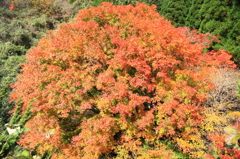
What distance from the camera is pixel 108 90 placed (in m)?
9.61

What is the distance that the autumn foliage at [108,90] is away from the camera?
9.41 metres

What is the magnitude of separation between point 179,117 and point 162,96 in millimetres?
1818

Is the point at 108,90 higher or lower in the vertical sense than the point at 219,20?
lower

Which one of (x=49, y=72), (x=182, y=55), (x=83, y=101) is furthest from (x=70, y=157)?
(x=182, y=55)

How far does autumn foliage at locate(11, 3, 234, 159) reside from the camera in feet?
30.9

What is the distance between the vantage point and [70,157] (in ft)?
33.3

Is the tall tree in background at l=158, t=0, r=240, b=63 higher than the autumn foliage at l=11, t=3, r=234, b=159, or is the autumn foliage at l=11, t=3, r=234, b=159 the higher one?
the tall tree in background at l=158, t=0, r=240, b=63

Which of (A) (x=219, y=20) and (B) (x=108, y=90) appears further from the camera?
(A) (x=219, y=20)

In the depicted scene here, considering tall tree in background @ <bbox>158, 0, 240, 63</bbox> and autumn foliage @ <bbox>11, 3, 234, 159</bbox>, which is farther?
tall tree in background @ <bbox>158, 0, 240, 63</bbox>

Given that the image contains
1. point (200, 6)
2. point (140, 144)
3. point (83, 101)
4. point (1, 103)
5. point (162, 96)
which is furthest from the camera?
point (200, 6)

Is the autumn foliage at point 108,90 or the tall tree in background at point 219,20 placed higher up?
the tall tree in background at point 219,20

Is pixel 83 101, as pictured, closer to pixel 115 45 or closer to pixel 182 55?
pixel 115 45

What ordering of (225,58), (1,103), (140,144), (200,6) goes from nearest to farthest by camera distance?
(140,144) → (225,58) → (1,103) → (200,6)

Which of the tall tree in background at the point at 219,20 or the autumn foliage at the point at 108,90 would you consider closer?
the autumn foliage at the point at 108,90
